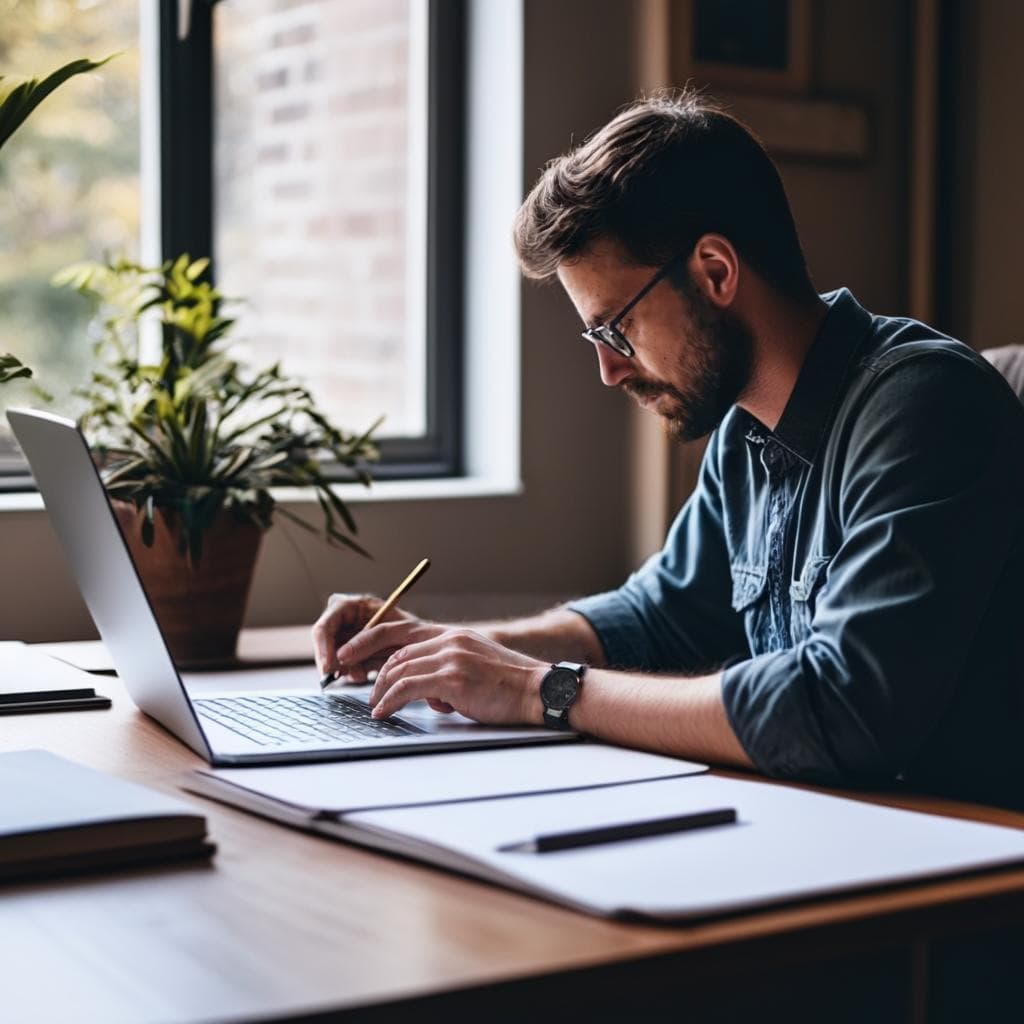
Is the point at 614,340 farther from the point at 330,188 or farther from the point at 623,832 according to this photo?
the point at 330,188

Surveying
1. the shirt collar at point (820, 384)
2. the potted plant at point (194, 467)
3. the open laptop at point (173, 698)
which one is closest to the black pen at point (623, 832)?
the open laptop at point (173, 698)

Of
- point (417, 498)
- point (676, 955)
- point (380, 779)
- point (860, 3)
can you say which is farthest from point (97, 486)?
Result: point (860, 3)

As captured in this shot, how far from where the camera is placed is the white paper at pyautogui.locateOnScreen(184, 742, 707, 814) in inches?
42.6

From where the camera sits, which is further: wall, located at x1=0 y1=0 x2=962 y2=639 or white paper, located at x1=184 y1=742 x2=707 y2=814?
wall, located at x1=0 y1=0 x2=962 y2=639

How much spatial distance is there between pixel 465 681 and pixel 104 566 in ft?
1.03

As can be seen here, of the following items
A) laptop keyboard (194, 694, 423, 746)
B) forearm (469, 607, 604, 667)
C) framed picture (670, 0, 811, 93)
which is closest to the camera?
laptop keyboard (194, 694, 423, 746)

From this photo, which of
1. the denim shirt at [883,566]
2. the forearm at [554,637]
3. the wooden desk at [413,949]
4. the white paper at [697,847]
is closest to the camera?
the wooden desk at [413,949]

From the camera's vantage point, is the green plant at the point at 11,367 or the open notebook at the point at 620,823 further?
the green plant at the point at 11,367

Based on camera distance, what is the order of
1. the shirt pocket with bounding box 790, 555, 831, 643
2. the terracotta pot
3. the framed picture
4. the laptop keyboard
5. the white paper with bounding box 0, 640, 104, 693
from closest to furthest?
the laptop keyboard → the shirt pocket with bounding box 790, 555, 831, 643 → the white paper with bounding box 0, 640, 104, 693 → the terracotta pot → the framed picture

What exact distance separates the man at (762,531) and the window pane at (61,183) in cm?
101

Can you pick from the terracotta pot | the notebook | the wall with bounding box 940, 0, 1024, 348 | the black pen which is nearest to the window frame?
the terracotta pot

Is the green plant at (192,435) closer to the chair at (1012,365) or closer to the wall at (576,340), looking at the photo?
Result: the wall at (576,340)

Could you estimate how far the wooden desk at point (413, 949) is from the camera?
2.39 ft

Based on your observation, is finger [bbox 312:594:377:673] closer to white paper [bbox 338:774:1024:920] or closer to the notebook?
the notebook
